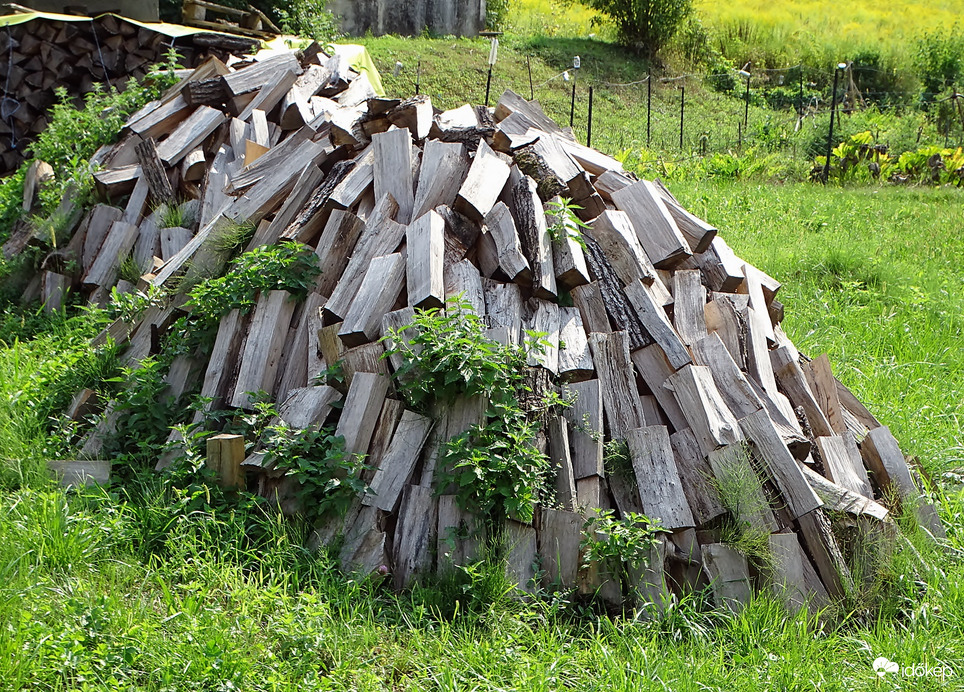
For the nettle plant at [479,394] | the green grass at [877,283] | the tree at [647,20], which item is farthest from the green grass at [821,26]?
the nettle plant at [479,394]

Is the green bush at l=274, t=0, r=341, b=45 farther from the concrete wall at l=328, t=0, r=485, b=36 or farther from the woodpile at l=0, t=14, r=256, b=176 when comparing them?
the concrete wall at l=328, t=0, r=485, b=36

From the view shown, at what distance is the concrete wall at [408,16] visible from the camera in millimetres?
24516

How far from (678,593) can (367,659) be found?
147 centimetres

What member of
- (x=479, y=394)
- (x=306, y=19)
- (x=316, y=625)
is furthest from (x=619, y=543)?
(x=306, y=19)

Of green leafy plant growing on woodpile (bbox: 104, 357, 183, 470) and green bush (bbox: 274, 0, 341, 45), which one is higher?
green bush (bbox: 274, 0, 341, 45)

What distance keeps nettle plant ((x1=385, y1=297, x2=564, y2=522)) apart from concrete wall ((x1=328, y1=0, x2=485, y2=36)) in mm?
22963

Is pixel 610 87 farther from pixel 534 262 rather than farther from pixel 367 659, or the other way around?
pixel 367 659

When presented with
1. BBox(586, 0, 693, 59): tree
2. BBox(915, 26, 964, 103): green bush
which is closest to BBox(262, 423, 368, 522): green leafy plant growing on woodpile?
BBox(915, 26, 964, 103): green bush

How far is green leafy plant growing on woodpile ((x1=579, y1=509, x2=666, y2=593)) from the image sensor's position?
350 cm

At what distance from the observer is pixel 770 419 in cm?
395

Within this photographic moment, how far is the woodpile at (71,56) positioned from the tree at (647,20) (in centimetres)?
1847

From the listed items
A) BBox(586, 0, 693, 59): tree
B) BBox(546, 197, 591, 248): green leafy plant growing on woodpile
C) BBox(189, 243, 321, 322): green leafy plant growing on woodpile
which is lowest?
BBox(189, 243, 321, 322): green leafy plant growing on woodpile

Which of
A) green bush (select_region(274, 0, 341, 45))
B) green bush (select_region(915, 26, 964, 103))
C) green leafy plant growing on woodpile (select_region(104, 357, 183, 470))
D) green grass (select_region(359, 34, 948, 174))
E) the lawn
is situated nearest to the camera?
the lawn

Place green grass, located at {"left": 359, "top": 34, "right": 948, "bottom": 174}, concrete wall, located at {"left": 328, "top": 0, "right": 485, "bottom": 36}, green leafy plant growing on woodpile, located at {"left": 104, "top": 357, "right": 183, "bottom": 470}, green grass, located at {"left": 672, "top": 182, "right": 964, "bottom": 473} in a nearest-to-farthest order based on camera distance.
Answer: green leafy plant growing on woodpile, located at {"left": 104, "top": 357, "right": 183, "bottom": 470} < green grass, located at {"left": 672, "top": 182, "right": 964, "bottom": 473} < green grass, located at {"left": 359, "top": 34, "right": 948, "bottom": 174} < concrete wall, located at {"left": 328, "top": 0, "right": 485, "bottom": 36}
